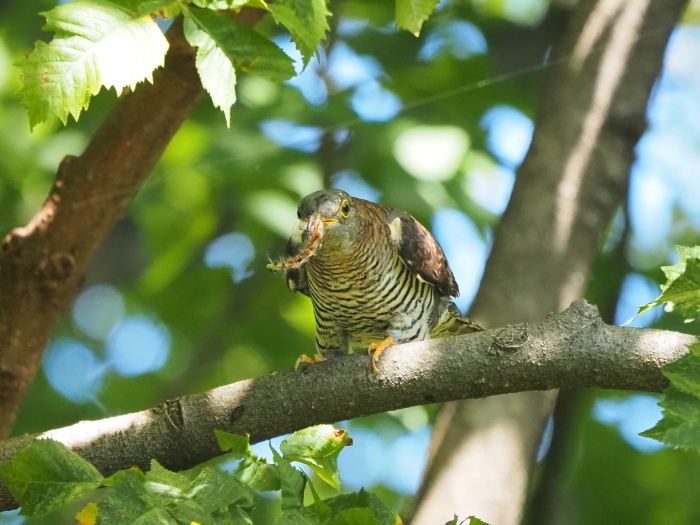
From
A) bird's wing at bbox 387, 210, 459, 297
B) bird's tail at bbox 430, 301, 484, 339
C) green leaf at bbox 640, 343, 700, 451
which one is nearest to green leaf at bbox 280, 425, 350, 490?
green leaf at bbox 640, 343, 700, 451

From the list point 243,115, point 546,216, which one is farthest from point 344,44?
point 546,216

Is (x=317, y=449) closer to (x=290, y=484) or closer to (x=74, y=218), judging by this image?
(x=290, y=484)

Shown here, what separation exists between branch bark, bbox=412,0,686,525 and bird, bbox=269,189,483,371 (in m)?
0.42

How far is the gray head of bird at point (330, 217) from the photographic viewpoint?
2.85 meters

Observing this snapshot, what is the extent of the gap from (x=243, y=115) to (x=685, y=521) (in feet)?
10.7

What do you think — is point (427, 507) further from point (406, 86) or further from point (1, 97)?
point (1, 97)

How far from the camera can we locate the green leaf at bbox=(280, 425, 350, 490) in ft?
→ 5.94

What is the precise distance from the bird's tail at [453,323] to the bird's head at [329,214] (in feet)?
2.67

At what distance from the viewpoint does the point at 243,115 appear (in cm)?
403

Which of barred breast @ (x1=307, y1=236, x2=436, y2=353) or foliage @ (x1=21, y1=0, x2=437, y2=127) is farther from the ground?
barred breast @ (x1=307, y1=236, x2=436, y2=353)

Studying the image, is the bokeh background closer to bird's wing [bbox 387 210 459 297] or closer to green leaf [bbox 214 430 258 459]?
bird's wing [bbox 387 210 459 297]

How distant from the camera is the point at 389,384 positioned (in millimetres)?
2270

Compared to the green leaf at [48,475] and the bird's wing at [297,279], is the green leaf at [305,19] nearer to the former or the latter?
the green leaf at [48,475]

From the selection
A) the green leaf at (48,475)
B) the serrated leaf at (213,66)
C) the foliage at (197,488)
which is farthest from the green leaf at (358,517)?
the serrated leaf at (213,66)
